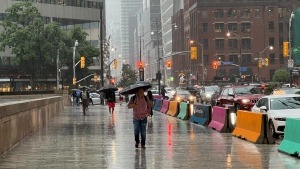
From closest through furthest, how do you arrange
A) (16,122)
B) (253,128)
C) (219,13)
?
1. (16,122)
2. (253,128)
3. (219,13)

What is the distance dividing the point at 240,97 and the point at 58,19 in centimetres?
7999

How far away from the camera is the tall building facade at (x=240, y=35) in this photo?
123m

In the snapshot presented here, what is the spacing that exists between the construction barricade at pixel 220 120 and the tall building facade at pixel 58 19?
76.2 meters

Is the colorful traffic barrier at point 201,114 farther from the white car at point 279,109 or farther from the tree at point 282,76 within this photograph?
the tree at point 282,76

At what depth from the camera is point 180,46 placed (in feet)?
495

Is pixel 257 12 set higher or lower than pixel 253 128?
higher

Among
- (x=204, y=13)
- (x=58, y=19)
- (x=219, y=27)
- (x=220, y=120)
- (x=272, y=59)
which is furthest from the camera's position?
(x=204, y=13)

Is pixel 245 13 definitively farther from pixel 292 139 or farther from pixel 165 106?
pixel 292 139

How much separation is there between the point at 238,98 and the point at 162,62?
152 meters

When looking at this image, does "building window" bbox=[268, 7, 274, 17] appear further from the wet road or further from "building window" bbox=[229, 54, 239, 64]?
the wet road

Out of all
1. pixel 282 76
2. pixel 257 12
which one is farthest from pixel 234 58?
pixel 282 76

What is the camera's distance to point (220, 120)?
2339 cm

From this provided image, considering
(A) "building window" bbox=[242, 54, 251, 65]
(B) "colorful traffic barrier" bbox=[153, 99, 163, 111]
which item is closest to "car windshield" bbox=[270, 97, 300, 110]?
(B) "colorful traffic barrier" bbox=[153, 99, 163, 111]

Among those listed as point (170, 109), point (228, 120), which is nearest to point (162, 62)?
point (170, 109)
